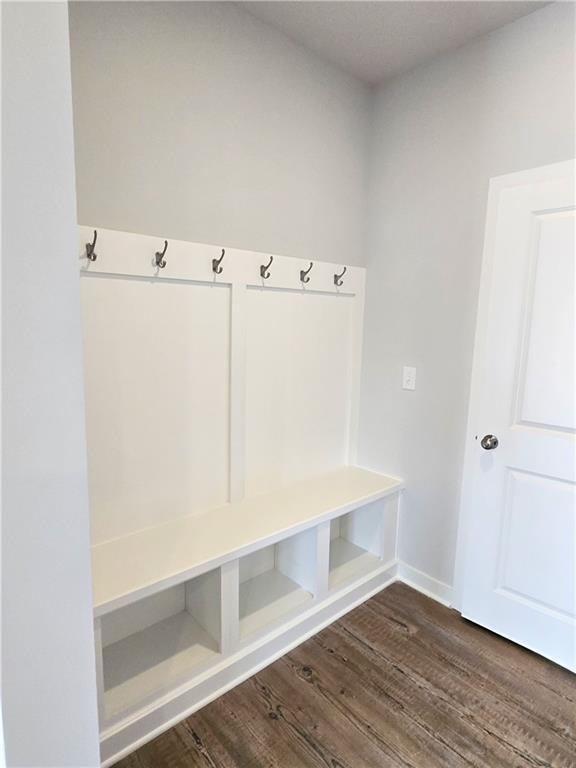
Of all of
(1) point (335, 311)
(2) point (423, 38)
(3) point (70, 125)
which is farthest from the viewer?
(1) point (335, 311)

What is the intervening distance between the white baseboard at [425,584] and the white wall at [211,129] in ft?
5.56

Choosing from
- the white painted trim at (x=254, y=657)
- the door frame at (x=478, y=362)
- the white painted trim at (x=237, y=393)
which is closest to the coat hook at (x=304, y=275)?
the white painted trim at (x=237, y=393)

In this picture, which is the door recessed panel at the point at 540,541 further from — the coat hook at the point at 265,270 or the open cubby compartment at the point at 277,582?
the coat hook at the point at 265,270

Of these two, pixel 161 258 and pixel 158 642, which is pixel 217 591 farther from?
pixel 161 258

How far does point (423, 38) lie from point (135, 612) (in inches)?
106

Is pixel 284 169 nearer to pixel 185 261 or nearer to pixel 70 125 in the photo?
pixel 185 261

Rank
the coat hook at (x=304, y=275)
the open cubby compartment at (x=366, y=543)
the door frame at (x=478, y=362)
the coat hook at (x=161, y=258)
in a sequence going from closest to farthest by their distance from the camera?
the coat hook at (x=161, y=258) → the door frame at (x=478, y=362) → the coat hook at (x=304, y=275) → the open cubby compartment at (x=366, y=543)

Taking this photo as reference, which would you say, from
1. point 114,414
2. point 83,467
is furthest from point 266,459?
point 83,467

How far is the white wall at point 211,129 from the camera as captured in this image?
1464mm

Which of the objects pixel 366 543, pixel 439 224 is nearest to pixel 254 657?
pixel 366 543

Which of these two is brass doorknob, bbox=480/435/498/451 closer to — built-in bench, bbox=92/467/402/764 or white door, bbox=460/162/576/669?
white door, bbox=460/162/576/669

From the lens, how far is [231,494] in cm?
197

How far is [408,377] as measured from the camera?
2262mm

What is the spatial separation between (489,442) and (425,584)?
0.87 metres
